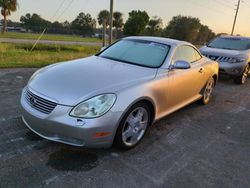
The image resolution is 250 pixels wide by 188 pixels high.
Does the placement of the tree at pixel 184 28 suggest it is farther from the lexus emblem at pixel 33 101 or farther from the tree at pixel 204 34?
the lexus emblem at pixel 33 101

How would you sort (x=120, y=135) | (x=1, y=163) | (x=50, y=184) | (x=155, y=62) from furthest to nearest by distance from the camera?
(x=155, y=62) → (x=120, y=135) → (x=1, y=163) → (x=50, y=184)

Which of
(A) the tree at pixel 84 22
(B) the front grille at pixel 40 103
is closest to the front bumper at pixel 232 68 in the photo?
(B) the front grille at pixel 40 103

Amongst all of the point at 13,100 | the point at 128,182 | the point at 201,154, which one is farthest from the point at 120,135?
the point at 13,100

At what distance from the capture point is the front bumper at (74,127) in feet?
9.82

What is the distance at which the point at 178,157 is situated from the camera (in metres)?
3.56

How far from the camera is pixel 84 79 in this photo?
11.4 ft

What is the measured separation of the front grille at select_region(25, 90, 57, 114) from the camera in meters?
3.11

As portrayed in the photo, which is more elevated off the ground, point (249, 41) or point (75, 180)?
point (249, 41)

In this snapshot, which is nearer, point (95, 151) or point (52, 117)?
point (52, 117)

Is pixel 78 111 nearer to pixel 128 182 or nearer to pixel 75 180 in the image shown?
pixel 75 180

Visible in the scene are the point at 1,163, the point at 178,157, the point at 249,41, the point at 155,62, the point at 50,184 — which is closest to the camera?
the point at 50,184

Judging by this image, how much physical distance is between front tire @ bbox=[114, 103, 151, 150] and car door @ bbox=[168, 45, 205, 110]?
2.32ft

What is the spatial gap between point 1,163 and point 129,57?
253cm

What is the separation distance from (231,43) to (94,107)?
7.88m
